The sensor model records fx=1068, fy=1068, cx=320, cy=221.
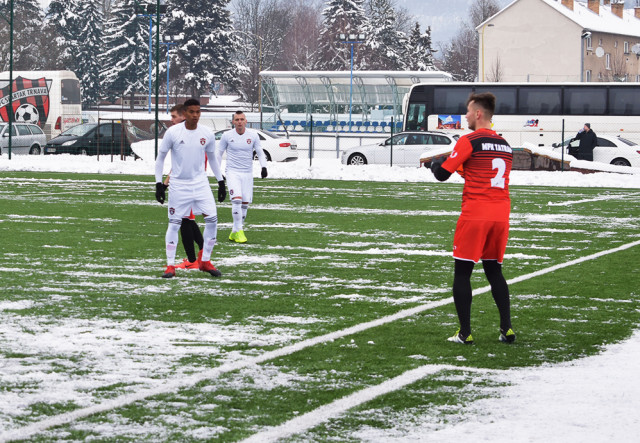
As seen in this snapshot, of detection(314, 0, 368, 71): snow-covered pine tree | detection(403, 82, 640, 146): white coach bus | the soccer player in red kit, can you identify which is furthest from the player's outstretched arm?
detection(314, 0, 368, 71): snow-covered pine tree

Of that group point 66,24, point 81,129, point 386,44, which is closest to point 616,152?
point 81,129

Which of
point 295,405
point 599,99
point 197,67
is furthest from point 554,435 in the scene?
point 197,67

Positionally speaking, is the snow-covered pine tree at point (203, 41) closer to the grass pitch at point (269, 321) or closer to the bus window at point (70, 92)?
the bus window at point (70, 92)

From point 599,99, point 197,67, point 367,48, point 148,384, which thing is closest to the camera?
point 148,384

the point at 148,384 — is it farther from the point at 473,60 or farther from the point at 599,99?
the point at 473,60

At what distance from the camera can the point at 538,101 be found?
4416cm

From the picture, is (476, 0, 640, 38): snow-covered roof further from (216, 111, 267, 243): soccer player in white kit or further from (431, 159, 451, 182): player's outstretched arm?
(431, 159, 451, 182): player's outstretched arm

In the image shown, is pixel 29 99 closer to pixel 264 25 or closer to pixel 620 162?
pixel 620 162

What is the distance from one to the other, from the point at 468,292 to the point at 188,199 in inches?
168

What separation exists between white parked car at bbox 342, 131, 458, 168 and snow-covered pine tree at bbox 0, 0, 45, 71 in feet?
163

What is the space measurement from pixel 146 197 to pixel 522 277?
43.7 ft

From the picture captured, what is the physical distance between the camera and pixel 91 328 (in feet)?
25.9

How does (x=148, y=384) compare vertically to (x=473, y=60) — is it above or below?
below

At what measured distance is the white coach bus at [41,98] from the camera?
50.2 m
